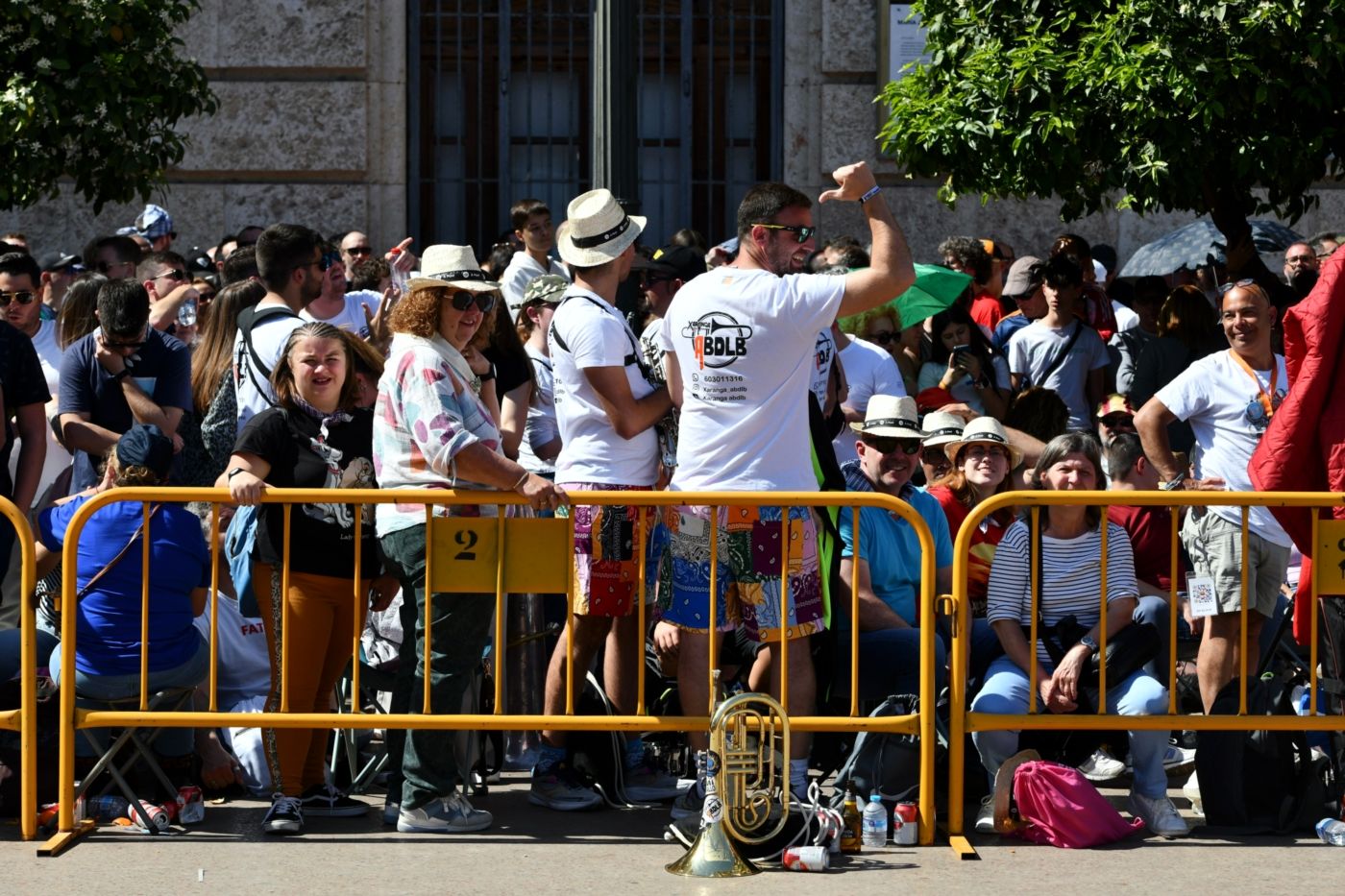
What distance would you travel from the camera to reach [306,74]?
1448 centimetres

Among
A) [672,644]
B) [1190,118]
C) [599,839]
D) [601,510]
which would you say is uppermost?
[1190,118]

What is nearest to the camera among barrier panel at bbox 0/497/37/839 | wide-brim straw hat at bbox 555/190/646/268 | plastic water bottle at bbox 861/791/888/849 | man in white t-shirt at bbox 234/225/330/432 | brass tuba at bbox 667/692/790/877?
brass tuba at bbox 667/692/790/877

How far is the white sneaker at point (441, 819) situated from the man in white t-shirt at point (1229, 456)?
2.77 metres

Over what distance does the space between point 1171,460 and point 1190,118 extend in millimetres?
3039

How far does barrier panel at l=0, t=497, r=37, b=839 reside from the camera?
6.69 meters

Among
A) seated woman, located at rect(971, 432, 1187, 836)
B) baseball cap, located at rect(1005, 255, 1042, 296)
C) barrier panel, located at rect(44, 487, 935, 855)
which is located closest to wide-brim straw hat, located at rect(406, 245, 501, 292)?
barrier panel, located at rect(44, 487, 935, 855)

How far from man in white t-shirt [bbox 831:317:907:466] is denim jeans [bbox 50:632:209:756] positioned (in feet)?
10.2

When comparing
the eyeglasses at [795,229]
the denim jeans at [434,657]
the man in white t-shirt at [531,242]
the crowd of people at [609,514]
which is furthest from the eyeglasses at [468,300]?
the man in white t-shirt at [531,242]

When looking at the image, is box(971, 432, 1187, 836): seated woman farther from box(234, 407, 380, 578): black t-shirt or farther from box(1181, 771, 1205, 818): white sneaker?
box(234, 407, 380, 578): black t-shirt

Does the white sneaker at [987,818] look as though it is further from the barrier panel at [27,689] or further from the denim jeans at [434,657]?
the barrier panel at [27,689]

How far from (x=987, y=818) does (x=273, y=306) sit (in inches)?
129

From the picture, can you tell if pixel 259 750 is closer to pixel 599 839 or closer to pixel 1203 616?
pixel 599 839

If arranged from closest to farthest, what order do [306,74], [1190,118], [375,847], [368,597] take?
[375,847] < [368,597] < [1190,118] < [306,74]

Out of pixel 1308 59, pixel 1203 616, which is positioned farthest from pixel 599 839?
pixel 1308 59
